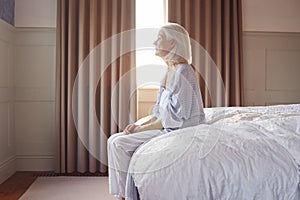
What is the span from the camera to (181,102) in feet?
5.67

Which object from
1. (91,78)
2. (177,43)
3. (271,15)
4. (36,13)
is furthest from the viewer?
(271,15)

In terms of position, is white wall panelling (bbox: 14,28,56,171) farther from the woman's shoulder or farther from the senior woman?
the woman's shoulder

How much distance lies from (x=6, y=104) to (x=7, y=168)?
0.60 metres

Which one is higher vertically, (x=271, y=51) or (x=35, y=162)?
(x=271, y=51)

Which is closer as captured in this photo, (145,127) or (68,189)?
(145,127)

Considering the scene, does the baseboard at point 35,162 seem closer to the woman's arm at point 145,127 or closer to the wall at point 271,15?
the woman's arm at point 145,127

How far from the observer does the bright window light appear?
3855mm

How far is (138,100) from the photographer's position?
3916 mm

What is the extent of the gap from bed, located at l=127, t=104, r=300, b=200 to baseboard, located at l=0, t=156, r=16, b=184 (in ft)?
7.80

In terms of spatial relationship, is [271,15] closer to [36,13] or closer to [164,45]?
[36,13]

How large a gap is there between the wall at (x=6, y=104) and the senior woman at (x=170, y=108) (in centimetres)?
196

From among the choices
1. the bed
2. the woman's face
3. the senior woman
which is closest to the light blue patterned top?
the senior woman

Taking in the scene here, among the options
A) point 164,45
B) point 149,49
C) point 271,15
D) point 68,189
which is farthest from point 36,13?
point 271,15

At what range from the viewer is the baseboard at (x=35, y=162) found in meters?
3.80
